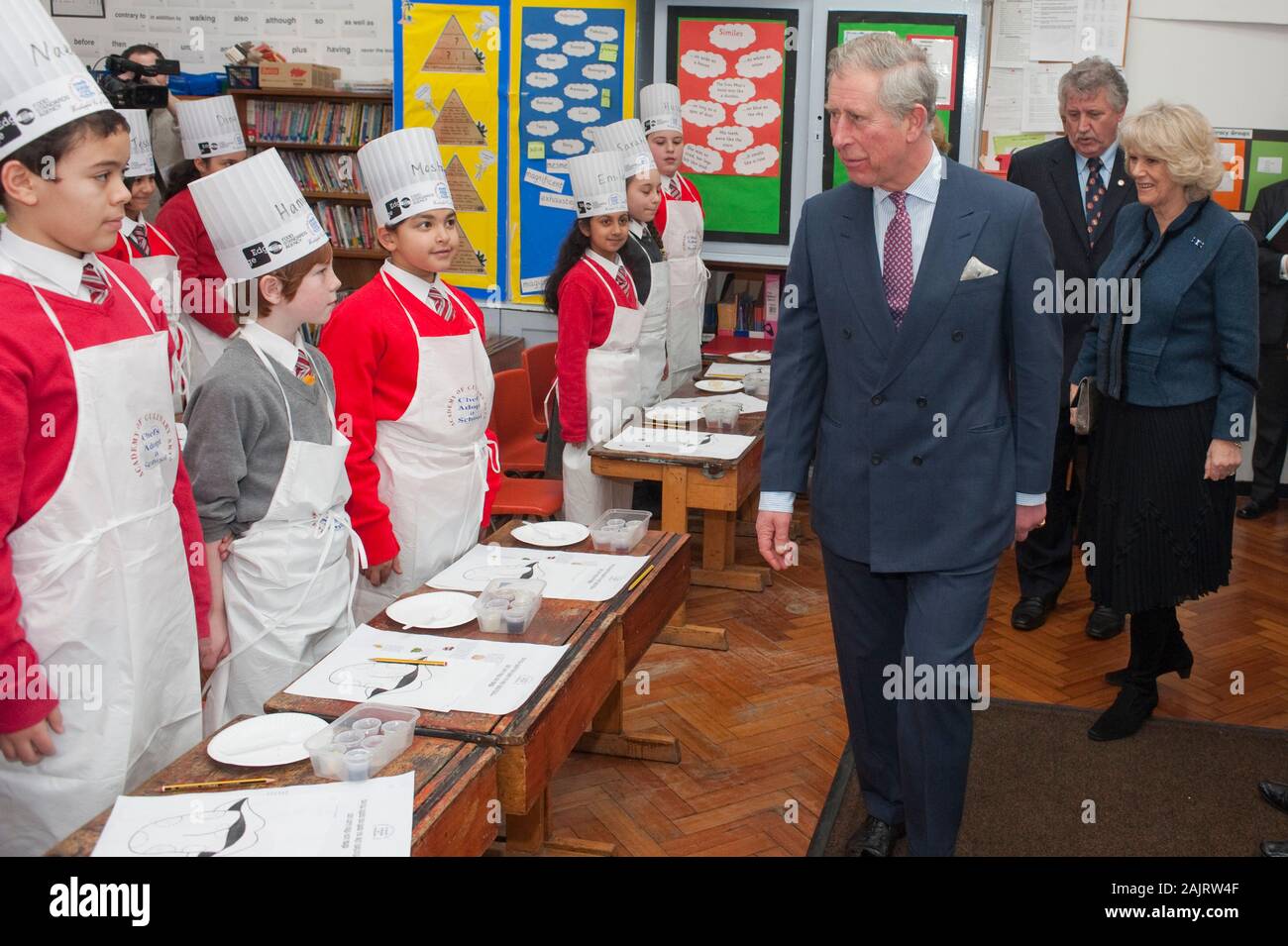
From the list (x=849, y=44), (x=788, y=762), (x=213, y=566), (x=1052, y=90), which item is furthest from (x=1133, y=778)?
(x=1052, y=90)

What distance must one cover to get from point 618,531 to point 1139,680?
1.78 m

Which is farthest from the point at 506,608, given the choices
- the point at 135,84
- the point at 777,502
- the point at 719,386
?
the point at 135,84

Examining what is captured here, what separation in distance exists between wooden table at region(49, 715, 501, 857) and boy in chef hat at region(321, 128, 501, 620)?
3.79 feet

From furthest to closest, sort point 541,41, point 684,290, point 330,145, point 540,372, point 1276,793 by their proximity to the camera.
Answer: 1. point 330,145
2. point 541,41
3. point 684,290
4. point 540,372
5. point 1276,793

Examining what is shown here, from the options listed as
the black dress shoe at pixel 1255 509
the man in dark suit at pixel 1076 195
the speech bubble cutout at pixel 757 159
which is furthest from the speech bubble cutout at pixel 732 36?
the black dress shoe at pixel 1255 509

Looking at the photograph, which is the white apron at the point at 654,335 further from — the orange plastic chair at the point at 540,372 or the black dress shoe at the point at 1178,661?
the black dress shoe at the point at 1178,661

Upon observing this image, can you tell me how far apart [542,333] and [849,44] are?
4.60 meters

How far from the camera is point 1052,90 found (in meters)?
6.32

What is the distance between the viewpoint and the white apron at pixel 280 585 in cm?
256

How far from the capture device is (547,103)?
21.9 ft

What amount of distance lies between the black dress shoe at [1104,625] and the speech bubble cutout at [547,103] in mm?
3935

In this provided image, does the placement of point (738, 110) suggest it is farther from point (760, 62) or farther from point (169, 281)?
point (169, 281)

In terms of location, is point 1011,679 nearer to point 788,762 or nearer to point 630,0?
point 788,762

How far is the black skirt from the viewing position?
11.3ft
